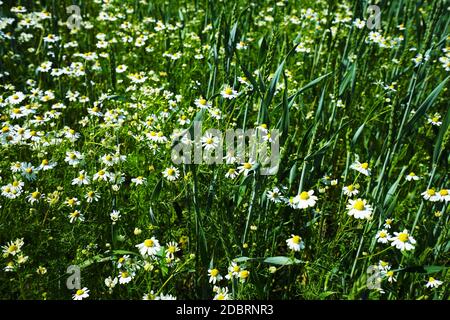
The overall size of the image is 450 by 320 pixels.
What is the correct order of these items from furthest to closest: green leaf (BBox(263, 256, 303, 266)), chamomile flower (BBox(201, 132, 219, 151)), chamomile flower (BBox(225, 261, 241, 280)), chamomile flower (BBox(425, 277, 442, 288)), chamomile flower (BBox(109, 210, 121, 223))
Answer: chamomile flower (BBox(201, 132, 219, 151)) < chamomile flower (BBox(109, 210, 121, 223)) < chamomile flower (BBox(425, 277, 442, 288)) < chamomile flower (BBox(225, 261, 241, 280)) < green leaf (BBox(263, 256, 303, 266))

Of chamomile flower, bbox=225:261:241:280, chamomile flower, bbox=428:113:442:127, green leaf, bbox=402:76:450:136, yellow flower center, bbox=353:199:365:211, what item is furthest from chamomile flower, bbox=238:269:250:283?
chamomile flower, bbox=428:113:442:127

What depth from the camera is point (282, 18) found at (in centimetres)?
393

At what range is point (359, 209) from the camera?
198 cm

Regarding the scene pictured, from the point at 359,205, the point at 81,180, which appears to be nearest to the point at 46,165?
the point at 81,180

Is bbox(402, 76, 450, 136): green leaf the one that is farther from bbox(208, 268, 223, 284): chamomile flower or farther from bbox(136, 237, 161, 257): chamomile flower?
bbox(136, 237, 161, 257): chamomile flower

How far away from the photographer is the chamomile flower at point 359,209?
6.40 ft

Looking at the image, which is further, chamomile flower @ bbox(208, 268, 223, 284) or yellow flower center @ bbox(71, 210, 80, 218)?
yellow flower center @ bbox(71, 210, 80, 218)

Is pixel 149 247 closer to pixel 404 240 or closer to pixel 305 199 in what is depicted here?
pixel 305 199

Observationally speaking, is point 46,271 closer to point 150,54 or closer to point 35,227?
point 35,227

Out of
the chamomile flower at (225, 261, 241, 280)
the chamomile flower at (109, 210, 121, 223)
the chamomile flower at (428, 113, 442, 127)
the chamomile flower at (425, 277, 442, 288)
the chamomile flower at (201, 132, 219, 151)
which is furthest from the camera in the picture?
the chamomile flower at (428, 113, 442, 127)

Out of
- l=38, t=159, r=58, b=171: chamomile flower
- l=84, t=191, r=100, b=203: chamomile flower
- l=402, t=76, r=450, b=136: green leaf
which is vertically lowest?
l=84, t=191, r=100, b=203: chamomile flower

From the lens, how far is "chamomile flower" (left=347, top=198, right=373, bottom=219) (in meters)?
1.95

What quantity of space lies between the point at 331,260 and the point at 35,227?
1279 mm

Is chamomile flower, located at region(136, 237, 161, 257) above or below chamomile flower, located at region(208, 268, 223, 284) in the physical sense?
above
